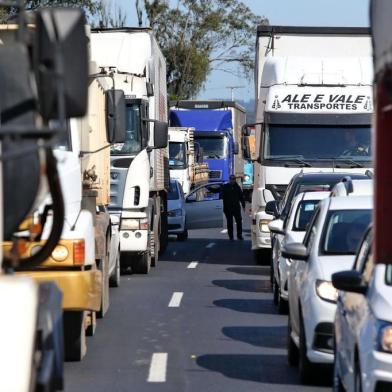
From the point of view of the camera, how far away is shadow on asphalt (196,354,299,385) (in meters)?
12.1

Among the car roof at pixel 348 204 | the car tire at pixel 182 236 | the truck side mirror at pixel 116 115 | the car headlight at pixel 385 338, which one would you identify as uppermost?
the truck side mirror at pixel 116 115

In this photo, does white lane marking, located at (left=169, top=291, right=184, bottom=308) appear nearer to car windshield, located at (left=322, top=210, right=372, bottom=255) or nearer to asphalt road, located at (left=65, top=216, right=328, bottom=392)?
asphalt road, located at (left=65, top=216, right=328, bottom=392)

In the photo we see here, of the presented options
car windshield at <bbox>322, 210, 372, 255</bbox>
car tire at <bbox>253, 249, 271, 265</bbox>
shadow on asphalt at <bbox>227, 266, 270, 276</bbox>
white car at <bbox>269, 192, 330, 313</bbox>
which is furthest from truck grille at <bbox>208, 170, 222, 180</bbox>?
car windshield at <bbox>322, 210, 372, 255</bbox>

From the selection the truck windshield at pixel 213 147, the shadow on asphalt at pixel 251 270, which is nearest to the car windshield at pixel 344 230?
the shadow on asphalt at pixel 251 270

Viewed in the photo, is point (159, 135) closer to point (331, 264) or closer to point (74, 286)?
point (331, 264)

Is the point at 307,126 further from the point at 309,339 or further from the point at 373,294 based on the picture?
the point at 373,294

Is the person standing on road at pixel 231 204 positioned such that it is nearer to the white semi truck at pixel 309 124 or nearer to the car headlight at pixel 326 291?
the white semi truck at pixel 309 124

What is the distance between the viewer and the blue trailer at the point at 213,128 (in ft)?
175

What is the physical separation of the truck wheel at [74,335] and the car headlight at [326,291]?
2.28 meters

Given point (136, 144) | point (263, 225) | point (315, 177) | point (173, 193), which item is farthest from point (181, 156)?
point (315, 177)

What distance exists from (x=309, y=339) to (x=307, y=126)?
1407 centimetres

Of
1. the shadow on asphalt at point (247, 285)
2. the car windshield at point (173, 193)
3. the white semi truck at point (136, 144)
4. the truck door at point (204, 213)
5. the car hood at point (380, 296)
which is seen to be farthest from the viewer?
the car windshield at point (173, 193)

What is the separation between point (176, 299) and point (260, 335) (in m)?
4.22

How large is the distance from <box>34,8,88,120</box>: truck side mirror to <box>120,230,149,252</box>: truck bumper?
56.4ft
